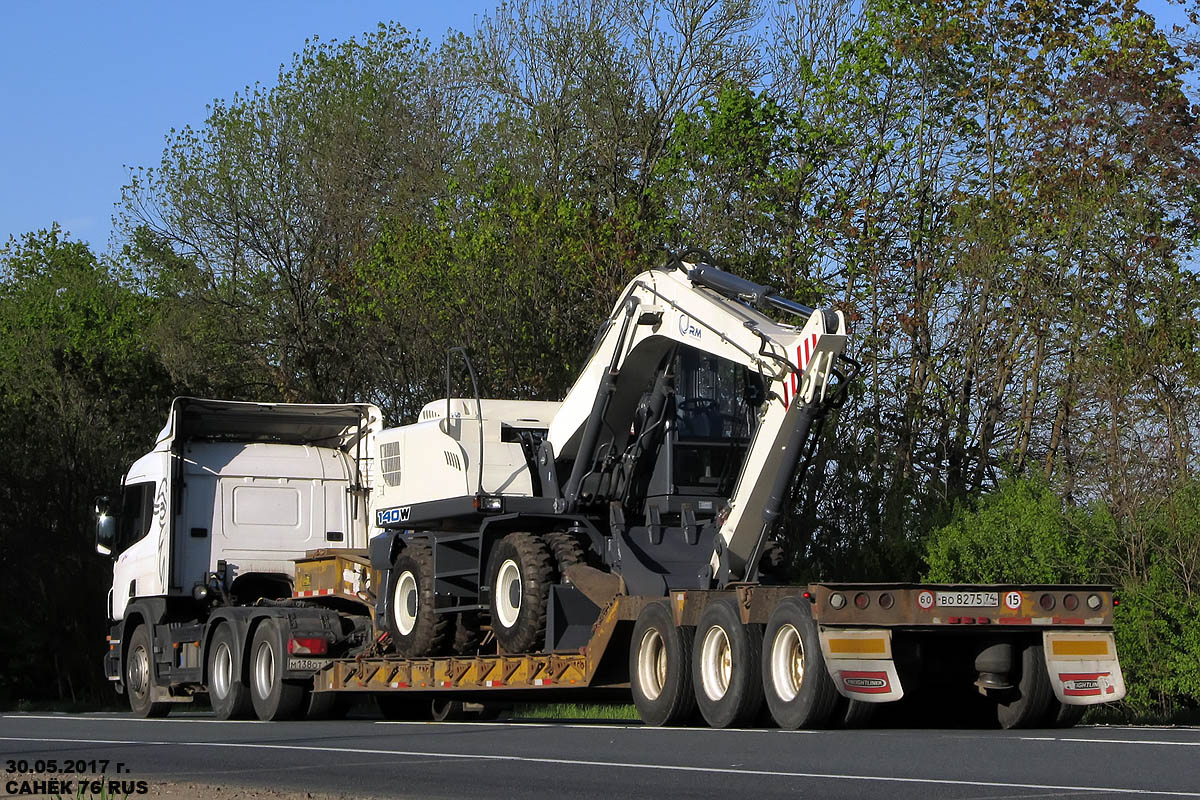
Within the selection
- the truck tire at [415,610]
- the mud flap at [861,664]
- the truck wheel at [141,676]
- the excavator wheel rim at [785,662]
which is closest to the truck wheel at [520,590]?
the truck tire at [415,610]

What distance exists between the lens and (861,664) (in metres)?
13.7

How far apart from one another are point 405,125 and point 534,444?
26205 mm

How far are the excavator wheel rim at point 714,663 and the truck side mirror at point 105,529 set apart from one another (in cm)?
1183

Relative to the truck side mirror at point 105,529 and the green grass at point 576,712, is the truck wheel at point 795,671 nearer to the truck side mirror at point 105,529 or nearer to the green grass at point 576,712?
the green grass at point 576,712

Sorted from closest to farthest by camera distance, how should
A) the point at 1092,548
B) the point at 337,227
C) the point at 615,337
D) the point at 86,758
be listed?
the point at 86,758, the point at 615,337, the point at 1092,548, the point at 337,227

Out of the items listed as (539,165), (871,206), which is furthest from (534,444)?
(539,165)

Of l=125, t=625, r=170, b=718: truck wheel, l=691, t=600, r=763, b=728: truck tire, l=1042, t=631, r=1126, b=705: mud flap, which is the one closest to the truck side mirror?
l=125, t=625, r=170, b=718: truck wheel

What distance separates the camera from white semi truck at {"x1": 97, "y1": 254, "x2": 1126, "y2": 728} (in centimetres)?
1456

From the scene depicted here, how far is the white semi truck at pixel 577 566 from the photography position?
14562 millimetres

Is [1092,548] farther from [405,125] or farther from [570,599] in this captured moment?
[405,125]

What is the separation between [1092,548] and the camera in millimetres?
24109

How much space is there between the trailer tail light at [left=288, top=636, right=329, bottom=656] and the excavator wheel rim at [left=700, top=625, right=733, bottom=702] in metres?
6.83

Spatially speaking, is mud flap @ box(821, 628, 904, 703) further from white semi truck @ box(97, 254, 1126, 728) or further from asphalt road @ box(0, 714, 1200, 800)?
asphalt road @ box(0, 714, 1200, 800)

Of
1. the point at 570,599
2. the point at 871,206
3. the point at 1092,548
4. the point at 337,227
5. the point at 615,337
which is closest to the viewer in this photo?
the point at 570,599
